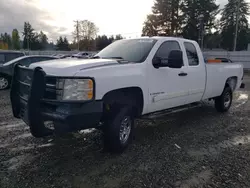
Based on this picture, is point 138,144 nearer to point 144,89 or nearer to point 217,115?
point 144,89

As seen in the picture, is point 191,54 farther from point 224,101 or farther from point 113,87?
point 113,87

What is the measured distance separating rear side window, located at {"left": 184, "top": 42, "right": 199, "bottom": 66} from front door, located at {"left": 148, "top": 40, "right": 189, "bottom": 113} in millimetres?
299

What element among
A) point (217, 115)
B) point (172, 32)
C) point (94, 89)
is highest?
point (172, 32)

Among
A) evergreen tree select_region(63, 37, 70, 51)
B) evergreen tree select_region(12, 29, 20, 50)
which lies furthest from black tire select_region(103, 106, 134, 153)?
evergreen tree select_region(12, 29, 20, 50)

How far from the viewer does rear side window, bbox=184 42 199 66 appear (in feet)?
17.6

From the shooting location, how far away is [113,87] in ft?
11.7

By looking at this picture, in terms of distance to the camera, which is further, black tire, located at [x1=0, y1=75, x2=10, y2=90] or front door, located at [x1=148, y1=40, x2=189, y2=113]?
black tire, located at [x1=0, y1=75, x2=10, y2=90]

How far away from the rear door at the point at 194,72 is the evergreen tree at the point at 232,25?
179 feet

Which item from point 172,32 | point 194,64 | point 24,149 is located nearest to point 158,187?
point 24,149

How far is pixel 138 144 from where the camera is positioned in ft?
14.6

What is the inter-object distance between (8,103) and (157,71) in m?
5.59

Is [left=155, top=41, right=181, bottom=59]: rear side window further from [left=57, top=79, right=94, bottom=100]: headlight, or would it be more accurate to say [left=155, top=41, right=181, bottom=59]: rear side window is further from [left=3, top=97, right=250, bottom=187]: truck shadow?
[left=57, top=79, right=94, bottom=100]: headlight

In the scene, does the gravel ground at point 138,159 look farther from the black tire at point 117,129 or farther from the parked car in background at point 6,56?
the parked car in background at point 6,56

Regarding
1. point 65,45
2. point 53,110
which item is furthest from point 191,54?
point 65,45
